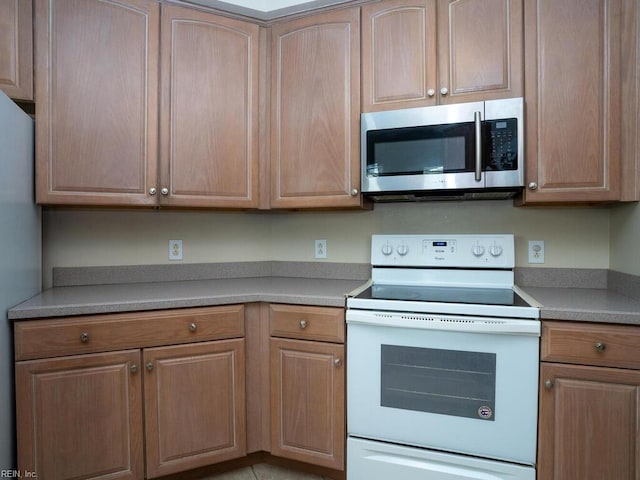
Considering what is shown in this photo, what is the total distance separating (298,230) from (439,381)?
1.20 metres

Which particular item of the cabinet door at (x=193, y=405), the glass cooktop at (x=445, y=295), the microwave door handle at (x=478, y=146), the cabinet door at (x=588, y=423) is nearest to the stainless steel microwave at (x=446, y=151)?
the microwave door handle at (x=478, y=146)

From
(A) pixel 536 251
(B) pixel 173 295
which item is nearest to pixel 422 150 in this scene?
(A) pixel 536 251

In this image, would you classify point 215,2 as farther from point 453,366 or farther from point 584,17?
point 453,366

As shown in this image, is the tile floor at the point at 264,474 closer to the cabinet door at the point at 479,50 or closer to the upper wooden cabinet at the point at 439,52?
the upper wooden cabinet at the point at 439,52

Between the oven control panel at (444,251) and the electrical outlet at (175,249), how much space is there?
1093mm

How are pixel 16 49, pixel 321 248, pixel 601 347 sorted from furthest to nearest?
pixel 321 248 → pixel 16 49 → pixel 601 347

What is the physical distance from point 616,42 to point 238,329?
79.0 inches

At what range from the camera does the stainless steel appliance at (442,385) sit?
56.5 inches

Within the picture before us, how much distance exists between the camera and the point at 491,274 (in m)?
1.91

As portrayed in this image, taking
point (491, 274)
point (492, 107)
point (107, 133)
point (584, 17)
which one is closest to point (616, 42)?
point (584, 17)

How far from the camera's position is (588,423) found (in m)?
1.37

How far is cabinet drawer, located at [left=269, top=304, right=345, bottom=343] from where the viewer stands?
5.42 ft

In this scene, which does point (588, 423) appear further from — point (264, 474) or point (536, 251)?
point (264, 474)

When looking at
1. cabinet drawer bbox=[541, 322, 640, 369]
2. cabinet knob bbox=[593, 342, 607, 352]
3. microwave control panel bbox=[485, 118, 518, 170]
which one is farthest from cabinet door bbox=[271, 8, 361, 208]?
cabinet knob bbox=[593, 342, 607, 352]
